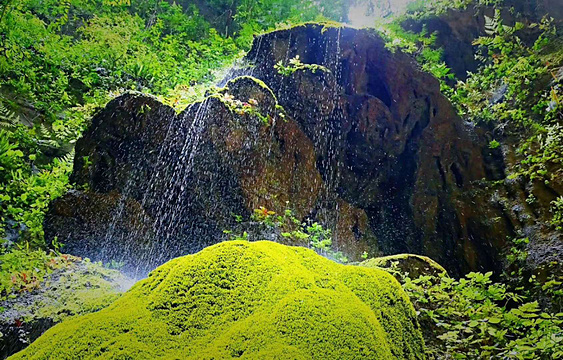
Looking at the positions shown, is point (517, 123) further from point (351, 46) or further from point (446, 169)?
point (351, 46)

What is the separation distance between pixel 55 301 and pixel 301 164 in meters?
5.06

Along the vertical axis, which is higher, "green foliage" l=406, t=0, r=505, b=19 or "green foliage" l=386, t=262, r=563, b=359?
"green foliage" l=406, t=0, r=505, b=19

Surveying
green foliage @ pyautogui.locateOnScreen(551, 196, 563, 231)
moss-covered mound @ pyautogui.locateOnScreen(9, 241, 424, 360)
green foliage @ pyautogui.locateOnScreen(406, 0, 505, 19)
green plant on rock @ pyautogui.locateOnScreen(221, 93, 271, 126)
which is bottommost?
moss-covered mound @ pyautogui.locateOnScreen(9, 241, 424, 360)

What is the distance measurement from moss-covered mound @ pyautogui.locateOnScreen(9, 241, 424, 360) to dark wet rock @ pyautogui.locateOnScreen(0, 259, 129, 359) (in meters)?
2.26

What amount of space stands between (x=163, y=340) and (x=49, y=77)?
9.40 m

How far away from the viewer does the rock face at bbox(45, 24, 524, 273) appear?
21.1 feet

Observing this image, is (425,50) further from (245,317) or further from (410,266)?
(245,317)

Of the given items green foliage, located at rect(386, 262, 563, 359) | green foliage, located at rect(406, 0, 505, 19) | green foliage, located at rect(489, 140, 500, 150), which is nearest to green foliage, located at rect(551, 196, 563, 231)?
green foliage, located at rect(489, 140, 500, 150)

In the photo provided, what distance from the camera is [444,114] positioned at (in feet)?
28.6

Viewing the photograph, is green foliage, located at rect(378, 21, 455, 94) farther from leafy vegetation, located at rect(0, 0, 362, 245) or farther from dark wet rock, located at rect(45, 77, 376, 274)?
dark wet rock, located at rect(45, 77, 376, 274)

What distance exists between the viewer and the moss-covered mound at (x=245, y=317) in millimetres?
1979

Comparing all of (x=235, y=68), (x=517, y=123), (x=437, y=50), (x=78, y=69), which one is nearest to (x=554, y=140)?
(x=517, y=123)

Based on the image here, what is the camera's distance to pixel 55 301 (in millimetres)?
4625

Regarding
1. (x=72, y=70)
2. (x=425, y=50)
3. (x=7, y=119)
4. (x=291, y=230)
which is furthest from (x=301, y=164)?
(x=425, y=50)
